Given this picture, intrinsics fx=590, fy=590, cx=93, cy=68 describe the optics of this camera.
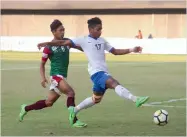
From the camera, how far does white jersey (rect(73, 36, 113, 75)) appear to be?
10.5m

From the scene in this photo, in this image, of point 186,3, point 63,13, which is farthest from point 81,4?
point 186,3

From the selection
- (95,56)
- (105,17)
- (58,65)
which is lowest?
(58,65)

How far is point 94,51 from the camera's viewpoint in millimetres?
10516

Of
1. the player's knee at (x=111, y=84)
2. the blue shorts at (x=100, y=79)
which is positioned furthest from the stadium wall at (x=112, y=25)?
the player's knee at (x=111, y=84)

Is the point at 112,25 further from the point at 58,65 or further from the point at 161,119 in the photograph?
the point at 161,119

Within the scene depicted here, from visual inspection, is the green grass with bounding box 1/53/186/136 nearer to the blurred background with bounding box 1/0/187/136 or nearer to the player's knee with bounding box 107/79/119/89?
the blurred background with bounding box 1/0/187/136

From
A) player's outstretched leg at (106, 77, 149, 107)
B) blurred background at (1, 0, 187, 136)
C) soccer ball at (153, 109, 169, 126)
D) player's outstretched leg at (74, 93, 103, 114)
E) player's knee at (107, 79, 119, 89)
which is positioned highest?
player's knee at (107, 79, 119, 89)

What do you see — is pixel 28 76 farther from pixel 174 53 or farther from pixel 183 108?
pixel 174 53

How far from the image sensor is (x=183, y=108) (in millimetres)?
13047

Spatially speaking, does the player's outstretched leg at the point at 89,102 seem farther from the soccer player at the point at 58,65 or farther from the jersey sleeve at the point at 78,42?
the jersey sleeve at the point at 78,42

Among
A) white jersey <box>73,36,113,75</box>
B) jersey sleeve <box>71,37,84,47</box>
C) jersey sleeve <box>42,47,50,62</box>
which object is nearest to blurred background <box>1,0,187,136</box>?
white jersey <box>73,36,113,75</box>

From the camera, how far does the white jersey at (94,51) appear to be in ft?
34.3

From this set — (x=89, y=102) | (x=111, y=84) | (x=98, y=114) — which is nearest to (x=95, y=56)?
(x=111, y=84)

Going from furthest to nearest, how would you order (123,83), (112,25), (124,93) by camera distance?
(112,25) < (123,83) < (124,93)
